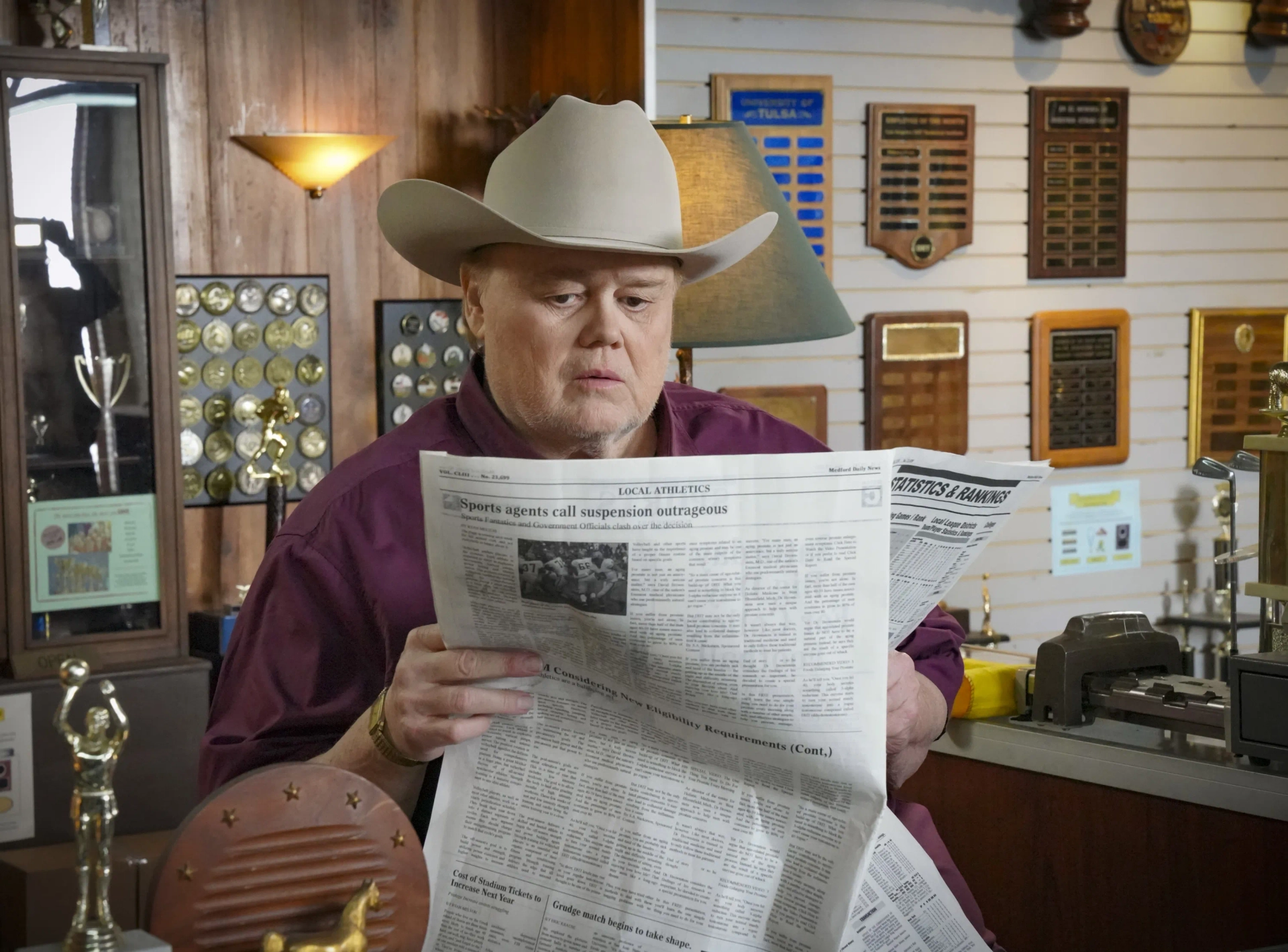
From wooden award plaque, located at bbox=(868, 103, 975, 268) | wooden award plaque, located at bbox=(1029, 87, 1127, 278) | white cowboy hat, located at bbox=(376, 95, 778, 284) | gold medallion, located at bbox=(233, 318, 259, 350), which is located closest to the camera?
white cowboy hat, located at bbox=(376, 95, 778, 284)

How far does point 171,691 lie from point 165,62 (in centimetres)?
153

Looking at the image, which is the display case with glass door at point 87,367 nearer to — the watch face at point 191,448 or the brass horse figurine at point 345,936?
the watch face at point 191,448

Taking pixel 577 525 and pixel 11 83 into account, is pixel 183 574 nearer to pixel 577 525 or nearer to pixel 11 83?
pixel 11 83

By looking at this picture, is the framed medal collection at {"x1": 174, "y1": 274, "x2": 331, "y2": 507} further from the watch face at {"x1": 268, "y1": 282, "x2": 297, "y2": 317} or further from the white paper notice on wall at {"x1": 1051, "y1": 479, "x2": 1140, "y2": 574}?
the white paper notice on wall at {"x1": 1051, "y1": 479, "x2": 1140, "y2": 574}

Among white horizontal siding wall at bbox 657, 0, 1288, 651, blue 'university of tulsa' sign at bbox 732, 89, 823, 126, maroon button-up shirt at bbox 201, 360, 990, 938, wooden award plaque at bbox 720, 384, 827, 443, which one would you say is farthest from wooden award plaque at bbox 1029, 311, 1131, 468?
maroon button-up shirt at bbox 201, 360, 990, 938

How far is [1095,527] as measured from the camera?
4.89m

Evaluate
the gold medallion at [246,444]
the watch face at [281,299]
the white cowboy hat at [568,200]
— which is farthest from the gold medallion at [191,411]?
the white cowboy hat at [568,200]

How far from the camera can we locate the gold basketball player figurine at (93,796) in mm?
996

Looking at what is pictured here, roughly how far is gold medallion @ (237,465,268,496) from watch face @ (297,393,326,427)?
0.21 metres

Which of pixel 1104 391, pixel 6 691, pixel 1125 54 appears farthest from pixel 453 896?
pixel 1125 54

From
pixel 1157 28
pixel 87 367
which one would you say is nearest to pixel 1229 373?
pixel 1157 28

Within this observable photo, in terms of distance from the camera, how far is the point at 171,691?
3.52 meters

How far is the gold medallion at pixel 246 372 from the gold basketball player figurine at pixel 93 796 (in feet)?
10.4

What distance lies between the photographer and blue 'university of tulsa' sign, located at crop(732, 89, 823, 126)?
4.25 metres
